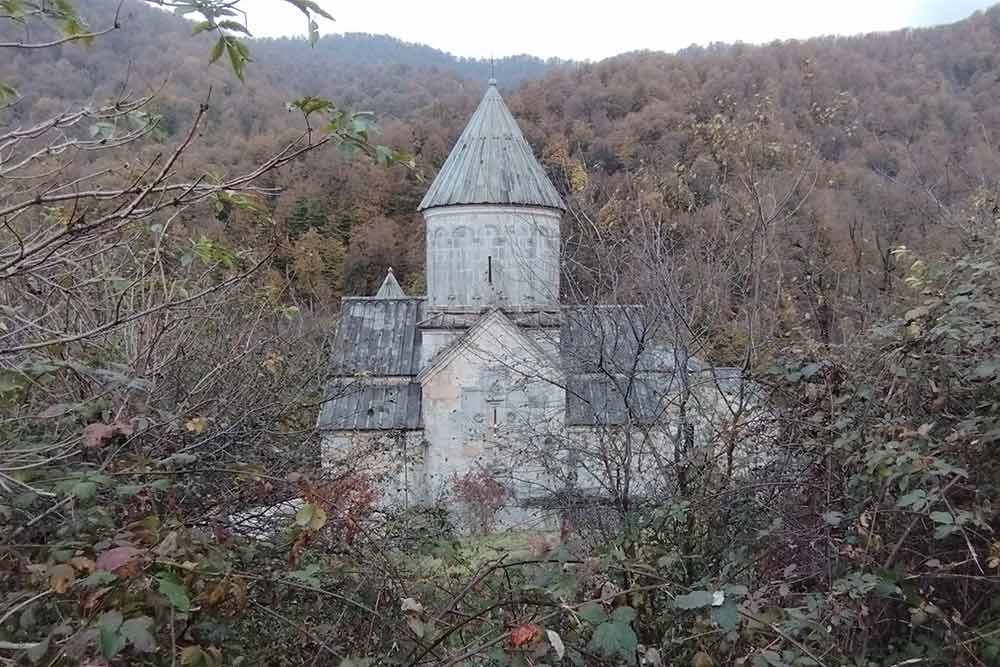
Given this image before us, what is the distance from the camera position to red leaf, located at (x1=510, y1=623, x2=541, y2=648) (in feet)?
5.78

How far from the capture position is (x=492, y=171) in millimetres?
11711

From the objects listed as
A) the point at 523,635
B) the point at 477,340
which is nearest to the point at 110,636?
the point at 523,635

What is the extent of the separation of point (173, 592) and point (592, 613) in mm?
912

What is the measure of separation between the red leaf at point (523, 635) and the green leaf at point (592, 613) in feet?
0.38

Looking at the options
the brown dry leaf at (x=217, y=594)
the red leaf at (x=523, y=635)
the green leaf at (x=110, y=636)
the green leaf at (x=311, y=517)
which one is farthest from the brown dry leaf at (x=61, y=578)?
the red leaf at (x=523, y=635)

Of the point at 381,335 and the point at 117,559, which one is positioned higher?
the point at 117,559

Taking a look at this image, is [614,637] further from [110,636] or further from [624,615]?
[110,636]

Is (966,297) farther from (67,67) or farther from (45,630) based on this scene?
(67,67)

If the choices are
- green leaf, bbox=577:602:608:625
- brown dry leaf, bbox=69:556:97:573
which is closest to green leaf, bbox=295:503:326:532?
brown dry leaf, bbox=69:556:97:573

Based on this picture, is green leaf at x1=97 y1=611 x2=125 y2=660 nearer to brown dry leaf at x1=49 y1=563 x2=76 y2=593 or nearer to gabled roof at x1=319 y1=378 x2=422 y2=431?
brown dry leaf at x1=49 y1=563 x2=76 y2=593

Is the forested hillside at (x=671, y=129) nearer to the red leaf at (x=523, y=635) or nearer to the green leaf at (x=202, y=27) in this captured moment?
the green leaf at (x=202, y=27)

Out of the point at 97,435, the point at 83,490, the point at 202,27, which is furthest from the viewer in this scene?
the point at 97,435

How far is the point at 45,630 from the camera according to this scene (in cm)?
188

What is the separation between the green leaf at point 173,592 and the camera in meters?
1.55
